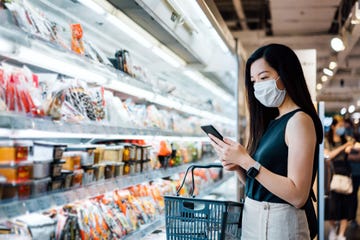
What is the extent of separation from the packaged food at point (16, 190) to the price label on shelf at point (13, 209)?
4 centimetres

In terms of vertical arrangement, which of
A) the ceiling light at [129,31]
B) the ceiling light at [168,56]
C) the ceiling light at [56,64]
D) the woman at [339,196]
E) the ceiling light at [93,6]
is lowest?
the woman at [339,196]

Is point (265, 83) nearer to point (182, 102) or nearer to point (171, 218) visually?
point (171, 218)

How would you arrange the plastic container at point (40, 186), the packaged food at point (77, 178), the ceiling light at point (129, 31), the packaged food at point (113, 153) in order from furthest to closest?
1. the ceiling light at point (129, 31)
2. the packaged food at point (113, 153)
3. the packaged food at point (77, 178)
4. the plastic container at point (40, 186)

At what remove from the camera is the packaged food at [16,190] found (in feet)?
5.58

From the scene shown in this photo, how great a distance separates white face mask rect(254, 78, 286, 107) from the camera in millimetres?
2145

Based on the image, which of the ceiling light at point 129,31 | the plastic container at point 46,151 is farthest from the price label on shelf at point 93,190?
the ceiling light at point 129,31

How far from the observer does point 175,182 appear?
14.7 ft

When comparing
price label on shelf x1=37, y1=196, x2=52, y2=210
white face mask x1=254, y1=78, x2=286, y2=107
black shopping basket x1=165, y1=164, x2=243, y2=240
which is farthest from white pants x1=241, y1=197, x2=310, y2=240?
price label on shelf x1=37, y1=196, x2=52, y2=210

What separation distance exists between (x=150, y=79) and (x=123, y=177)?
110cm

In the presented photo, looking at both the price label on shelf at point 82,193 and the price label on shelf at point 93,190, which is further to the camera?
the price label on shelf at point 93,190

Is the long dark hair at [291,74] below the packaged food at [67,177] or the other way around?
the other way around

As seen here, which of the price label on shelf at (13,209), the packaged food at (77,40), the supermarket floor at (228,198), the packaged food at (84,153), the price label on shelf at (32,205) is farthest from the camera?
the supermarket floor at (228,198)

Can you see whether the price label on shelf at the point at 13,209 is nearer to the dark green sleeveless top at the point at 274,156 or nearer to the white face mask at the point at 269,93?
the dark green sleeveless top at the point at 274,156

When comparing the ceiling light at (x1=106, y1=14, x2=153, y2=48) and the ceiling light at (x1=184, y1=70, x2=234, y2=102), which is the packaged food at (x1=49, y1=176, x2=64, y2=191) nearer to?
the ceiling light at (x1=106, y1=14, x2=153, y2=48)
